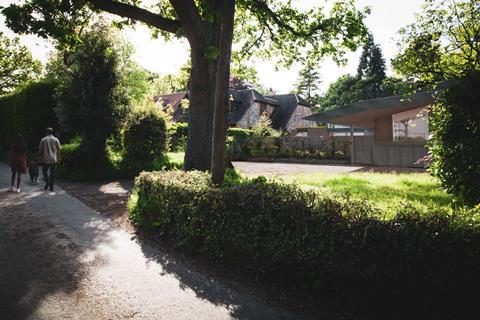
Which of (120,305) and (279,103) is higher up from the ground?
(279,103)

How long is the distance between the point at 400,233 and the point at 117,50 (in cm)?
1524

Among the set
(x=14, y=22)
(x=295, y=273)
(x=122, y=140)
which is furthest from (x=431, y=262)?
(x=122, y=140)

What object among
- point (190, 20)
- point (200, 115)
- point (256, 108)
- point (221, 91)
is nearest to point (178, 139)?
point (256, 108)

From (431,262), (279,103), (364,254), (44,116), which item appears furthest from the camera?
(279,103)

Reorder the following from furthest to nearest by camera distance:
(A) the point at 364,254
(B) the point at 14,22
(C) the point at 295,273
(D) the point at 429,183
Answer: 1. (D) the point at 429,183
2. (B) the point at 14,22
3. (C) the point at 295,273
4. (A) the point at 364,254

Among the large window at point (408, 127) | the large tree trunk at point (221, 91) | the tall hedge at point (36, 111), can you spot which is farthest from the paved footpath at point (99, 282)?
the large window at point (408, 127)

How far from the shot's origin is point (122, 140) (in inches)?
590

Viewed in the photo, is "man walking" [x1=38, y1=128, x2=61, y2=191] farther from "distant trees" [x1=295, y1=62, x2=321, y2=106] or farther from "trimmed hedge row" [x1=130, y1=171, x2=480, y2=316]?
"distant trees" [x1=295, y1=62, x2=321, y2=106]

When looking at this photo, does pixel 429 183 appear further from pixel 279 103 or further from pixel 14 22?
pixel 279 103

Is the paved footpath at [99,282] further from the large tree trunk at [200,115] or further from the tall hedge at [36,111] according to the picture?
the tall hedge at [36,111]

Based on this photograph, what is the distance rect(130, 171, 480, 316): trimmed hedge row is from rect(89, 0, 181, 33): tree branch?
6.27 metres

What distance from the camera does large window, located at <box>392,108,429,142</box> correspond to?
19.5m

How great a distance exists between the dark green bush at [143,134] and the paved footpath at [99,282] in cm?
801

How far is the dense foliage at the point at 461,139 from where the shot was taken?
617cm
